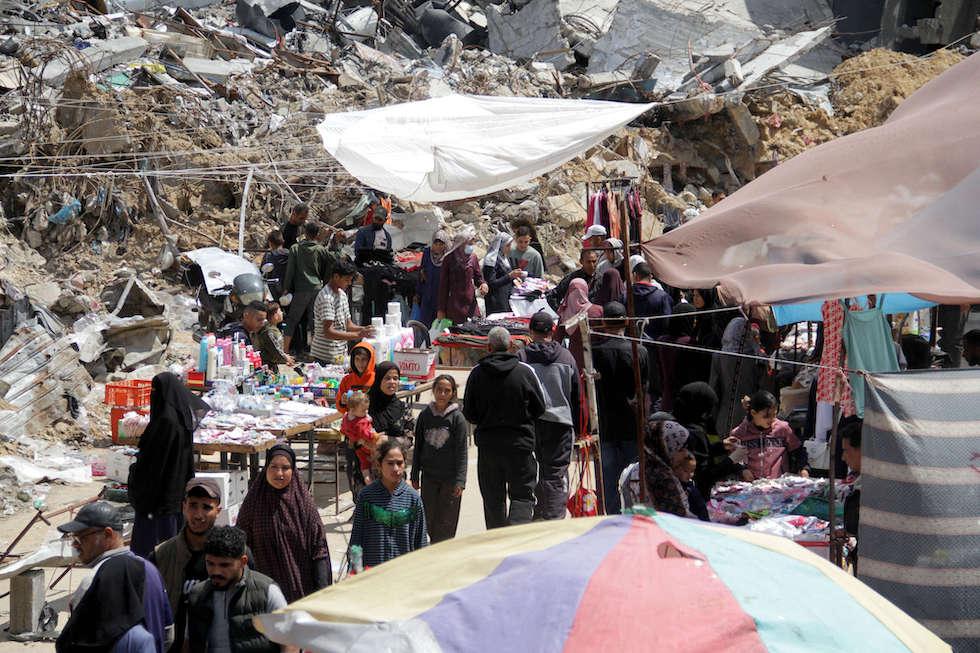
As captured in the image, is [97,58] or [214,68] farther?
[214,68]

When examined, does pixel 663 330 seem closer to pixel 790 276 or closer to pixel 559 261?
pixel 790 276

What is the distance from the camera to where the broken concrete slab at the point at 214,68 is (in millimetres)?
20500

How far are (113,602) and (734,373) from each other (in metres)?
6.12

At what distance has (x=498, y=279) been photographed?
13.5m

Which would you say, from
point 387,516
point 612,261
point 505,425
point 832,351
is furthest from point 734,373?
point 387,516

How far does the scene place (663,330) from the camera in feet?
34.3

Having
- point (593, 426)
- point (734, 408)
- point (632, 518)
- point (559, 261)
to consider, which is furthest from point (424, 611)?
point (559, 261)

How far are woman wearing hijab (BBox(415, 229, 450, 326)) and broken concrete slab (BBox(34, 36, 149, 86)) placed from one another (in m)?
7.29

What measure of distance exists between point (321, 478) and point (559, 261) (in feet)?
29.6

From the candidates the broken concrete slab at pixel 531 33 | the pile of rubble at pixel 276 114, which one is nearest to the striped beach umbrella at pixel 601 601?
the pile of rubble at pixel 276 114

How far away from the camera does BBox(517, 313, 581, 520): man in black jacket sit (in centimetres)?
757

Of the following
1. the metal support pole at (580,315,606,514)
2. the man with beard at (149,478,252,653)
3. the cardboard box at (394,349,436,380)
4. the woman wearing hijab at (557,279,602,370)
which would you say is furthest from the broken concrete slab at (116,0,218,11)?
the man with beard at (149,478,252,653)

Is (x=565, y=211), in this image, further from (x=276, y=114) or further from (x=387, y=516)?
(x=387, y=516)

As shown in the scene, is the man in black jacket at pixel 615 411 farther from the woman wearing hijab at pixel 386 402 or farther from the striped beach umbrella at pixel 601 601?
the striped beach umbrella at pixel 601 601
